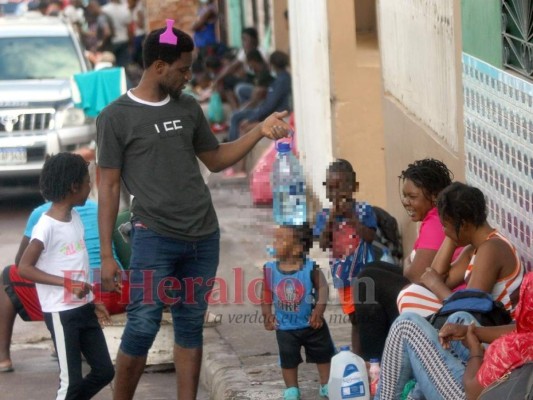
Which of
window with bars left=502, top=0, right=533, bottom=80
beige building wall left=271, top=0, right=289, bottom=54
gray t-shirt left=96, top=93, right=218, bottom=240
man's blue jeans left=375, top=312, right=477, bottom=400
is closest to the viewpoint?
man's blue jeans left=375, top=312, right=477, bottom=400

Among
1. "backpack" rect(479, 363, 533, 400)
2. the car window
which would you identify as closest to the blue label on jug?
"backpack" rect(479, 363, 533, 400)

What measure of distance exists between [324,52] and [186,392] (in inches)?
203

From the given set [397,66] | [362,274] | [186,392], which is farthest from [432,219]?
[397,66]

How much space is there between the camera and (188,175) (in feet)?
19.5

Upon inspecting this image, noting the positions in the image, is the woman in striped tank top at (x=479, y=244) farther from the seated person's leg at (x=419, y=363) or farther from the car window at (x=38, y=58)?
the car window at (x=38, y=58)

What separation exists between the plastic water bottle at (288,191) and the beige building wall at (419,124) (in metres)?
0.68

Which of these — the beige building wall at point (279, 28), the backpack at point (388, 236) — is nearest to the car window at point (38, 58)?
the beige building wall at point (279, 28)

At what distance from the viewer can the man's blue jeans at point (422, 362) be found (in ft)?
17.1

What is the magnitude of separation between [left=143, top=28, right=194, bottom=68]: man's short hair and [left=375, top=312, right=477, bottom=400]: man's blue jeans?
1664 millimetres

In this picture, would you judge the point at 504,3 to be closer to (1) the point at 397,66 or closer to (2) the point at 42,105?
(1) the point at 397,66

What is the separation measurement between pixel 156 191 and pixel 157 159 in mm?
155

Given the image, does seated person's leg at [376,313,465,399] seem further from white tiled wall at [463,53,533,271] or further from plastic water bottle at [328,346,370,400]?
white tiled wall at [463,53,533,271]

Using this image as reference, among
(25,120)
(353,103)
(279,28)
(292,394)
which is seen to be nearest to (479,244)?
(292,394)

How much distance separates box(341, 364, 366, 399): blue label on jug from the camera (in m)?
6.11
